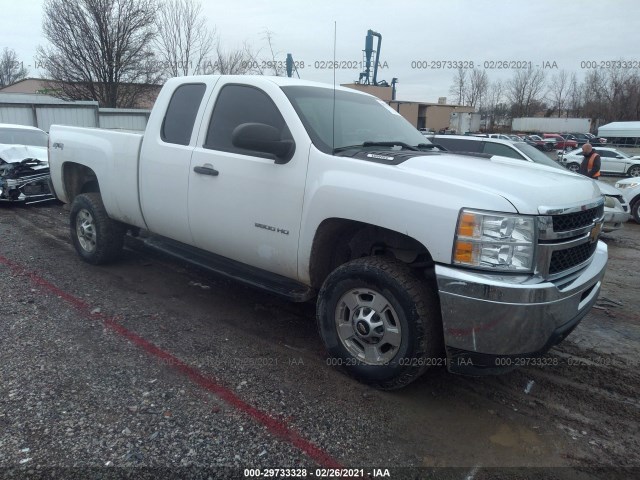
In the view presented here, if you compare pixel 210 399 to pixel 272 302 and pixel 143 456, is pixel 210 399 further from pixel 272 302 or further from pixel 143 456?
pixel 272 302

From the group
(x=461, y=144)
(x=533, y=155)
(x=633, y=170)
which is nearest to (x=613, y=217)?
(x=533, y=155)

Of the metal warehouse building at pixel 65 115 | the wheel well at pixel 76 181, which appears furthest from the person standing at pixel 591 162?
the metal warehouse building at pixel 65 115

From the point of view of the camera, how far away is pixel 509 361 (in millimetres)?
2879

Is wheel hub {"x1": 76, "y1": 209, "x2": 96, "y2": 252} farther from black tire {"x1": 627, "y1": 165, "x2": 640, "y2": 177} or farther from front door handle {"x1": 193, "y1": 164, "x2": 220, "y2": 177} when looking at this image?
black tire {"x1": 627, "y1": 165, "x2": 640, "y2": 177}

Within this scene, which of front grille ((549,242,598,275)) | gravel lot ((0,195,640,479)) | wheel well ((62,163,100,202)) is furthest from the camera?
wheel well ((62,163,100,202))

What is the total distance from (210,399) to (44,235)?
18.4 ft

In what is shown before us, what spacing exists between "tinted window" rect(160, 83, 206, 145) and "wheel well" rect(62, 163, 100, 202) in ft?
6.03

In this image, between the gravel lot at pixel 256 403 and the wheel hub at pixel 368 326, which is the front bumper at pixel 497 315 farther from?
the gravel lot at pixel 256 403

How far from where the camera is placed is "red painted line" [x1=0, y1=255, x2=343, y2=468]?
107 inches

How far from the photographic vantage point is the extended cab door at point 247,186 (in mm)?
3578

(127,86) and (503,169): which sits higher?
(127,86)

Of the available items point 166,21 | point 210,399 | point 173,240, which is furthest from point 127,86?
point 210,399

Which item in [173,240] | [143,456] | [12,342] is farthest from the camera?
[173,240]

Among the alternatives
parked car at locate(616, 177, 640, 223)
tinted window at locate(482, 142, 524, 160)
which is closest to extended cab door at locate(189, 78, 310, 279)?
tinted window at locate(482, 142, 524, 160)
